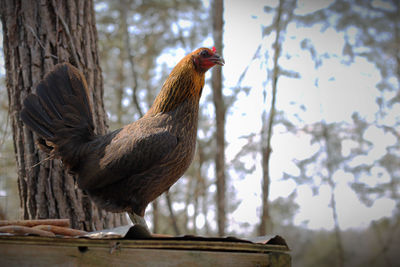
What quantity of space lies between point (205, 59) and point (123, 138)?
1.02 m

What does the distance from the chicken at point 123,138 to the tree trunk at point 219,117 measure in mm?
2245

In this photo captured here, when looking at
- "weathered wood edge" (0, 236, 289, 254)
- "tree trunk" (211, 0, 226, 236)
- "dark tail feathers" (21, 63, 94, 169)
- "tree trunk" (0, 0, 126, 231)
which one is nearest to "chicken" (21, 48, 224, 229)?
"dark tail feathers" (21, 63, 94, 169)

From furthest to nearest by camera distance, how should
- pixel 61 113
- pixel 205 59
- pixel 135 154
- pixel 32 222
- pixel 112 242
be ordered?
pixel 205 59, pixel 61 113, pixel 135 154, pixel 32 222, pixel 112 242

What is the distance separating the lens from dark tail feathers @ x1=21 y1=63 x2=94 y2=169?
9.33 ft

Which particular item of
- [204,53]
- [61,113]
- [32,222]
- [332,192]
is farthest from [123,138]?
[332,192]

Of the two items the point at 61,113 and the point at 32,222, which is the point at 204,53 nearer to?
the point at 61,113

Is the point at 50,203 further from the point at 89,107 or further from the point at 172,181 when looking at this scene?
the point at 172,181

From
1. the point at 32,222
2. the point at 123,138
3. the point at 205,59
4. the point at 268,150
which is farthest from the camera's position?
the point at 268,150

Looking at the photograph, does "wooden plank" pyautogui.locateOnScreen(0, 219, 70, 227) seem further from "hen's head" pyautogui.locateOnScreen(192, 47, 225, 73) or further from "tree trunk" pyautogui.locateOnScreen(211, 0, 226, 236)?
"tree trunk" pyautogui.locateOnScreen(211, 0, 226, 236)

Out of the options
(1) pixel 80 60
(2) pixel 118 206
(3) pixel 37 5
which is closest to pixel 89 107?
(1) pixel 80 60

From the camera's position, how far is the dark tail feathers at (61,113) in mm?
2844

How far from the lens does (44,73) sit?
3320mm

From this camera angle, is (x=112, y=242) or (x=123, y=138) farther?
(x=123, y=138)

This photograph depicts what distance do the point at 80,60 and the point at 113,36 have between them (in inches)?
187
